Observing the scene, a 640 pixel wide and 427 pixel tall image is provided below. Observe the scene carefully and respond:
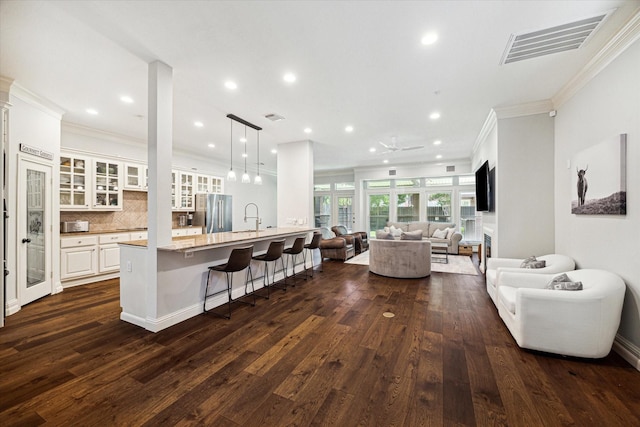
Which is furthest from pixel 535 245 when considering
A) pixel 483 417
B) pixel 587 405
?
pixel 483 417

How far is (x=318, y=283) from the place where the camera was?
4805 millimetres

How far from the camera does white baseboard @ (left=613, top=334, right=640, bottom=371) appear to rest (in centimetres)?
222

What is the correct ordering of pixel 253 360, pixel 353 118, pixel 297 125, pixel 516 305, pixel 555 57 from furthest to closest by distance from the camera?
pixel 297 125 < pixel 353 118 < pixel 555 57 < pixel 516 305 < pixel 253 360

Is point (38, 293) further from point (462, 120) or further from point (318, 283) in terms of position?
point (462, 120)

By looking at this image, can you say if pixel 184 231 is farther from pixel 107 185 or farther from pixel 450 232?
pixel 450 232

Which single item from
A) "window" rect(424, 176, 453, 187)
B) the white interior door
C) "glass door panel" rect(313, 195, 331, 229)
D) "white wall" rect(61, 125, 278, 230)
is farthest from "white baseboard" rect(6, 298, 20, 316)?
"window" rect(424, 176, 453, 187)

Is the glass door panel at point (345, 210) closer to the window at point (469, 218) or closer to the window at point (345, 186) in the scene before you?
the window at point (345, 186)

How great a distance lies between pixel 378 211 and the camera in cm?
995

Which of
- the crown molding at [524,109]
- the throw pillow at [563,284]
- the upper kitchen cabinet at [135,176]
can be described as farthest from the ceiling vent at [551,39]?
the upper kitchen cabinet at [135,176]

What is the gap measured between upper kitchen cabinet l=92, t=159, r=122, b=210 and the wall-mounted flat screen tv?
24.1 ft

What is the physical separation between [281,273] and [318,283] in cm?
77

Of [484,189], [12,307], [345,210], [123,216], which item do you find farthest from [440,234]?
[12,307]

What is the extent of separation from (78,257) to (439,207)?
9.55m

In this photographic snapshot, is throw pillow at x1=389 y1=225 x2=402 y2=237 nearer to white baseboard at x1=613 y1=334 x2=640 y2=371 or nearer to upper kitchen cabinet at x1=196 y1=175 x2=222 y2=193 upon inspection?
upper kitchen cabinet at x1=196 y1=175 x2=222 y2=193
